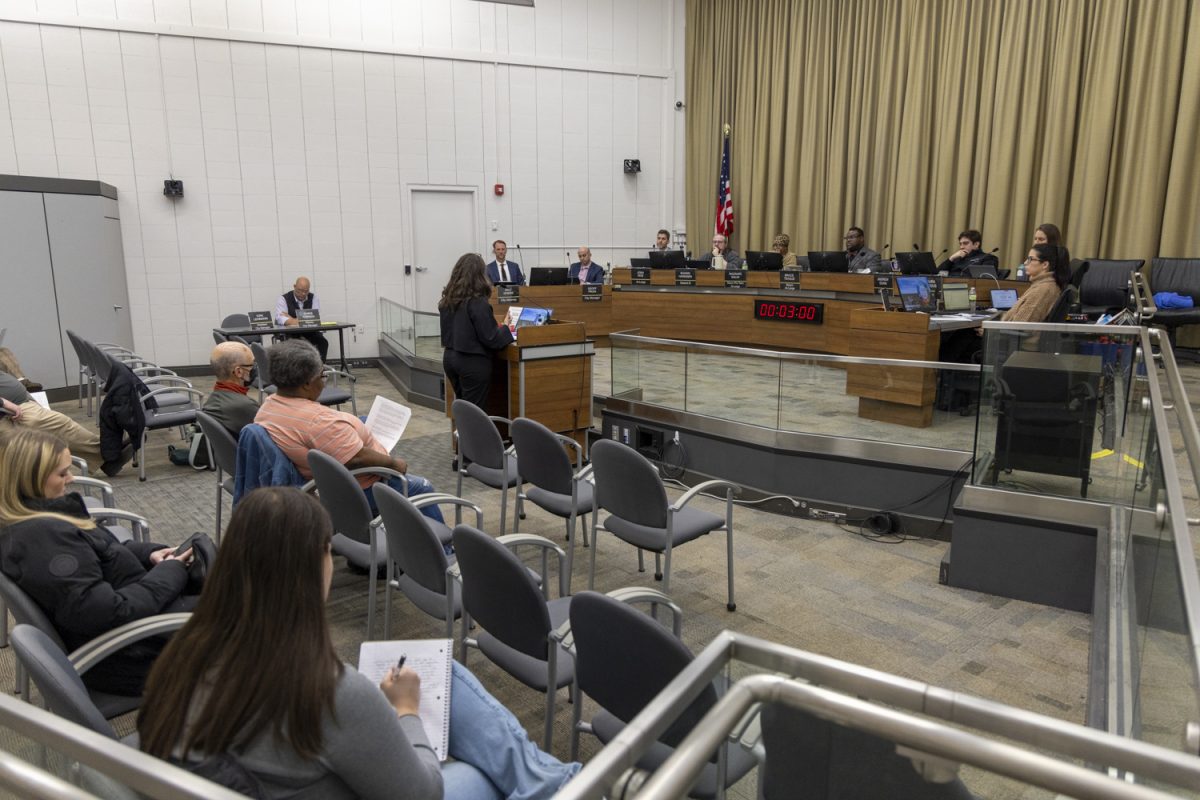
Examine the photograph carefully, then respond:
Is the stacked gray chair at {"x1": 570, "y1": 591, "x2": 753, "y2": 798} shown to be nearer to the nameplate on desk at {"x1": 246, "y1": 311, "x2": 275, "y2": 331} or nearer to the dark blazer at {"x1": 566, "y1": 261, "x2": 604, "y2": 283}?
the nameplate on desk at {"x1": 246, "y1": 311, "x2": 275, "y2": 331}

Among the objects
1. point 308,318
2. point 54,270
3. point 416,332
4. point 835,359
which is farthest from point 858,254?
point 54,270

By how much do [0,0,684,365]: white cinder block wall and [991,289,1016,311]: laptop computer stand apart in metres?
6.53

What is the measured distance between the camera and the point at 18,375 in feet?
16.7

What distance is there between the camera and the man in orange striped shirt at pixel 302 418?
3.24 m

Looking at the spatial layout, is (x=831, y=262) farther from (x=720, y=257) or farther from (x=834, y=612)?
(x=834, y=612)

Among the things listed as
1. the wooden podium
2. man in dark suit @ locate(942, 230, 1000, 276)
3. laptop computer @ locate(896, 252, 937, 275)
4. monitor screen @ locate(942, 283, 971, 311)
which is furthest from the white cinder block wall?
monitor screen @ locate(942, 283, 971, 311)

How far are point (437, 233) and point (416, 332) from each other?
10.8 feet

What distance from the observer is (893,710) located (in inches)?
34.2

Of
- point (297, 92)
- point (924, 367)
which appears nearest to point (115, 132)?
point (297, 92)

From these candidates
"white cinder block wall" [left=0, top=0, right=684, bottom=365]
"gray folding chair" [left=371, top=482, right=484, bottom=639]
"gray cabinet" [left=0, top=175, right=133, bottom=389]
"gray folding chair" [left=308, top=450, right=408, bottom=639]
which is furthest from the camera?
"white cinder block wall" [left=0, top=0, right=684, bottom=365]

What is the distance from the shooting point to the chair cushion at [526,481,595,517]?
3.69 metres

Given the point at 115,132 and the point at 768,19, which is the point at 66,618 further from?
the point at 768,19

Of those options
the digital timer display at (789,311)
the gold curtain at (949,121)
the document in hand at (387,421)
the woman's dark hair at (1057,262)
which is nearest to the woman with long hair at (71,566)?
the document in hand at (387,421)

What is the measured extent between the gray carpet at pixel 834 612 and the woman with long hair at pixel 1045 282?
5.01 feet
